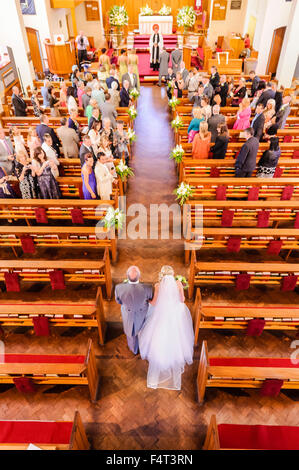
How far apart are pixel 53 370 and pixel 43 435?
540 millimetres

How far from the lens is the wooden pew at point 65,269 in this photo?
4129 millimetres

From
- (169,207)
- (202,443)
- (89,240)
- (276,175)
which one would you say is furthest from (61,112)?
(202,443)

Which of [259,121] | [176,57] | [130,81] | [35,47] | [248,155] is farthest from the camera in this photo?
[35,47]

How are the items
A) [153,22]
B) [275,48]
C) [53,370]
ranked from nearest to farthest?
[53,370], [275,48], [153,22]

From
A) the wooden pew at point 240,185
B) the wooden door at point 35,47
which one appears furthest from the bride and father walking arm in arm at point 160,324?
the wooden door at point 35,47

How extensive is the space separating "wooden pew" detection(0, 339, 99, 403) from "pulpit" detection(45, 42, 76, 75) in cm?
1245

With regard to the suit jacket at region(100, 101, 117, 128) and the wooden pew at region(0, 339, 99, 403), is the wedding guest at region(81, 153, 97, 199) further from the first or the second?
the wooden pew at region(0, 339, 99, 403)

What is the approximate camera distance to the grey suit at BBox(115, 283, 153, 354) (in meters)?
3.37

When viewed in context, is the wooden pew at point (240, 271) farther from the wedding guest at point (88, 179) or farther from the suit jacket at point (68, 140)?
the suit jacket at point (68, 140)

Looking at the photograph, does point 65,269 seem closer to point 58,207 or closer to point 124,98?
point 58,207

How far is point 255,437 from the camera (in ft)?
9.35

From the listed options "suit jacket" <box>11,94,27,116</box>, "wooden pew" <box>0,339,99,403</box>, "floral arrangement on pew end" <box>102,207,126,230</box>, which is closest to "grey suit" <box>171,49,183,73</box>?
"suit jacket" <box>11,94,27,116</box>

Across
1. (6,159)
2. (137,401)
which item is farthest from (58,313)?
(6,159)
